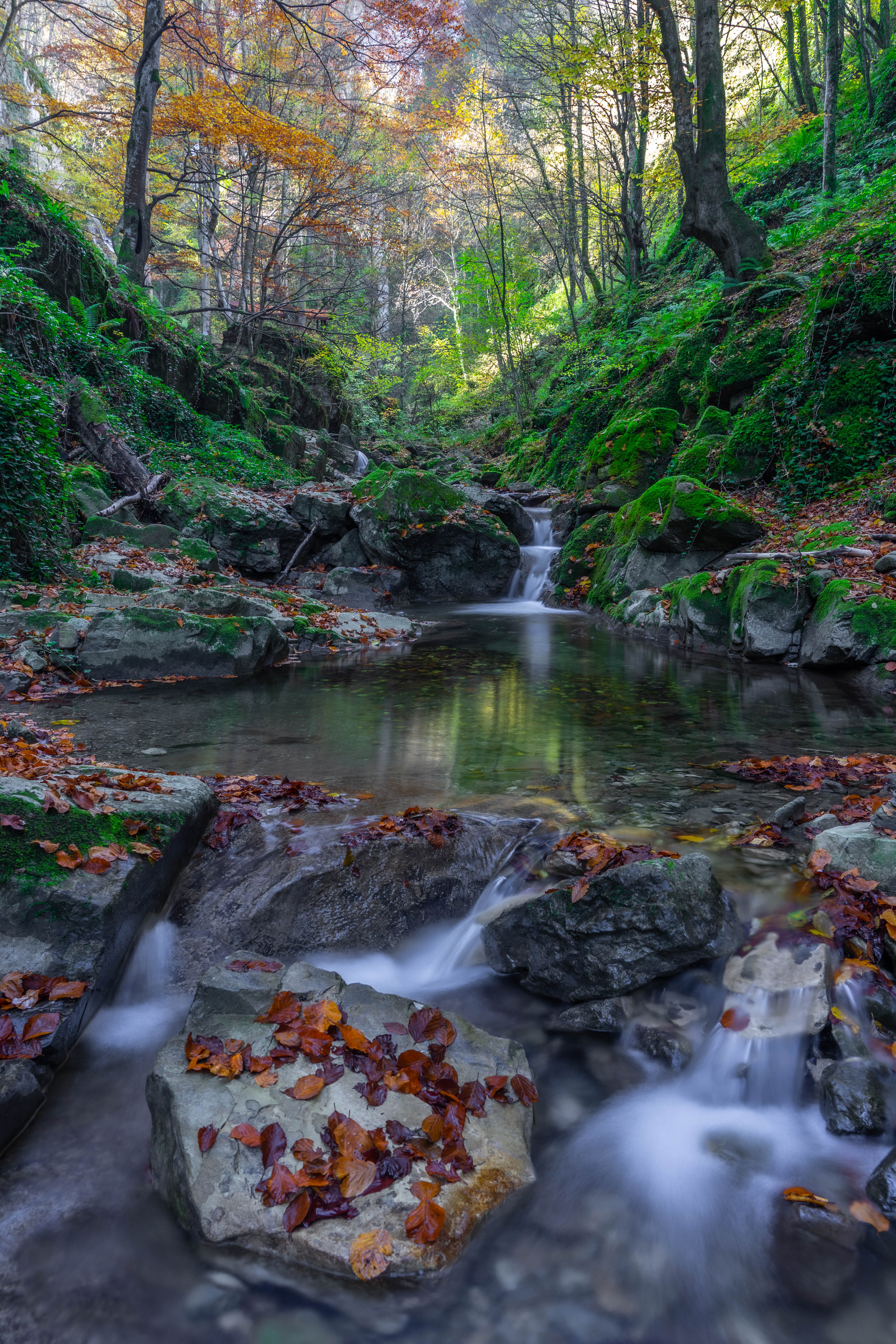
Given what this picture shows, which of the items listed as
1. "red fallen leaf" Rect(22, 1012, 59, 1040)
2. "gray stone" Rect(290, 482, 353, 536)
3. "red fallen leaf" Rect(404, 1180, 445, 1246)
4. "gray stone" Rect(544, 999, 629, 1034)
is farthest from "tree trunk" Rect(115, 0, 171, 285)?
"red fallen leaf" Rect(404, 1180, 445, 1246)

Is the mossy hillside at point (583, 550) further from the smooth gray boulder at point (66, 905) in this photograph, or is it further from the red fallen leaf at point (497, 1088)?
the red fallen leaf at point (497, 1088)

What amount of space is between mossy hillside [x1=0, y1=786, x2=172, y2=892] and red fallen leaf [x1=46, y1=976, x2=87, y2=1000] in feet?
1.27

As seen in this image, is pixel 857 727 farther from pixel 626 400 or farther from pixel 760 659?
pixel 626 400

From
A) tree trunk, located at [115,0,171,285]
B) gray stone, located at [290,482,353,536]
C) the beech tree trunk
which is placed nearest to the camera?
the beech tree trunk

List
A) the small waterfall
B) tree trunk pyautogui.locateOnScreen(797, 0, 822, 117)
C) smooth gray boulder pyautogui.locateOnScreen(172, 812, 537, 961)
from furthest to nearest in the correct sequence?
tree trunk pyautogui.locateOnScreen(797, 0, 822, 117)
the small waterfall
smooth gray boulder pyautogui.locateOnScreen(172, 812, 537, 961)

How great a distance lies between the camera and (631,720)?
21.7ft

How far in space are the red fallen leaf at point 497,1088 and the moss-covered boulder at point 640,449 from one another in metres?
13.8

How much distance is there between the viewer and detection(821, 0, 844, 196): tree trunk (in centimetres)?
1384

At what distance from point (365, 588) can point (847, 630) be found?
10.2 m

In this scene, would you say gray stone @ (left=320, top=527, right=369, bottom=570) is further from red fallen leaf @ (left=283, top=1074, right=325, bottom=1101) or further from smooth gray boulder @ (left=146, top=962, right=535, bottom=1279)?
red fallen leaf @ (left=283, top=1074, right=325, bottom=1101)

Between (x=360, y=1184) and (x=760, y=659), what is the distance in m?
8.41

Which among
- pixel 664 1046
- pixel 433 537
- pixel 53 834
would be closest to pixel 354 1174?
pixel 664 1046

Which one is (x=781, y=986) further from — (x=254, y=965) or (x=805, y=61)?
(x=805, y=61)

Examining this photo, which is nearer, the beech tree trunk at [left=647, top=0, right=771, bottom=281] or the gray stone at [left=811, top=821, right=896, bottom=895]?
the gray stone at [left=811, top=821, right=896, bottom=895]
